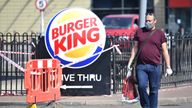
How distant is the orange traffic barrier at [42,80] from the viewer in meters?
9.97

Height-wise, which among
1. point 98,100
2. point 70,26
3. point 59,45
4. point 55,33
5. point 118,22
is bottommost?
point 98,100

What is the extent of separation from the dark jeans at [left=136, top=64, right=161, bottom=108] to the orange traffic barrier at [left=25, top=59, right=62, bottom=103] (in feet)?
5.06

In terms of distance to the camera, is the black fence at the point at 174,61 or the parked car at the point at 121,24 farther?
the parked car at the point at 121,24

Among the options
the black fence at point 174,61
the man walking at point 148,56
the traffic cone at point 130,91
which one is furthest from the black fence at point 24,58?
the man walking at point 148,56

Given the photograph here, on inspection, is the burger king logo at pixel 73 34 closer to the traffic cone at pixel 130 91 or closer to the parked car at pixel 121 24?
the traffic cone at pixel 130 91

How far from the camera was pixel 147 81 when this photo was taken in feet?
33.8

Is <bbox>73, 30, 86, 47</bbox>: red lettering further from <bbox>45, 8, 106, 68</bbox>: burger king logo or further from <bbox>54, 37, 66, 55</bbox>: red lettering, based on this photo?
<bbox>54, 37, 66, 55</bbox>: red lettering

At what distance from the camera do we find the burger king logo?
1246 centimetres

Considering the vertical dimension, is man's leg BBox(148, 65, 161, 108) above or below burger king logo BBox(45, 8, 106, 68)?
below

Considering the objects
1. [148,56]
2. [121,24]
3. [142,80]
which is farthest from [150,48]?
[121,24]

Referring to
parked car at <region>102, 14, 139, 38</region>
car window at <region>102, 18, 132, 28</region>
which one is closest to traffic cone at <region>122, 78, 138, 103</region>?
parked car at <region>102, 14, 139, 38</region>

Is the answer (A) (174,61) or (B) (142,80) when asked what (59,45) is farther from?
(A) (174,61)

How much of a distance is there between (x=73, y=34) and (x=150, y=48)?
2.79 m

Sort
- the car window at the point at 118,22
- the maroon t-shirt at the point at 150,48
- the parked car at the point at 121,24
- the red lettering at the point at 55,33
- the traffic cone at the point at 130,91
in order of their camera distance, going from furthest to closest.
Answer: the car window at the point at 118,22 < the parked car at the point at 121,24 < the red lettering at the point at 55,33 < the traffic cone at the point at 130,91 < the maroon t-shirt at the point at 150,48
